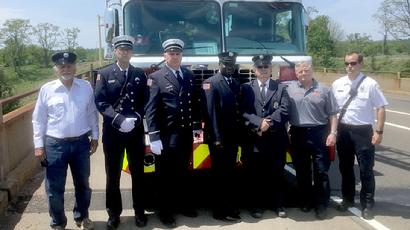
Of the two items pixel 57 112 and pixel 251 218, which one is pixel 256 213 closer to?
pixel 251 218

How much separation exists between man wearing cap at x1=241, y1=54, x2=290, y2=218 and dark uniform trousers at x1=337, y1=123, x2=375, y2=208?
71cm

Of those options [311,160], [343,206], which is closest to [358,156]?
[311,160]

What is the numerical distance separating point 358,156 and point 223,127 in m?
1.62

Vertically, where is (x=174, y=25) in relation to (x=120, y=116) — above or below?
above

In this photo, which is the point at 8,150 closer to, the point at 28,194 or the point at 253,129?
the point at 28,194

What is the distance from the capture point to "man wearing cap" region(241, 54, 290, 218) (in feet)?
16.8

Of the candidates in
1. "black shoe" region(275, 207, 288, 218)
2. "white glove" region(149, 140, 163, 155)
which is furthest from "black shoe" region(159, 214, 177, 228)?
"black shoe" region(275, 207, 288, 218)

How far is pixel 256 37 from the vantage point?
21.2 feet

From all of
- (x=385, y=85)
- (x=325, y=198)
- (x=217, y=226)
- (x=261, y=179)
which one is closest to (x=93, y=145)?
(x=217, y=226)

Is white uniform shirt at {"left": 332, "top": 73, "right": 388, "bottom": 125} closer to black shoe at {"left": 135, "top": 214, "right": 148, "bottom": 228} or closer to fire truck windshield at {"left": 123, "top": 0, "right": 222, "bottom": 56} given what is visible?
fire truck windshield at {"left": 123, "top": 0, "right": 222, "bottom": 56}

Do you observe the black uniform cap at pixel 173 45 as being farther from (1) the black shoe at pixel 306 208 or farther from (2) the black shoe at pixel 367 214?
(2) the black shoe at pixel 367 214

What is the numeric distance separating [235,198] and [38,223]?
7.62 ft

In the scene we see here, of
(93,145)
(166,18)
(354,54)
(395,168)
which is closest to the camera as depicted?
(93,145)

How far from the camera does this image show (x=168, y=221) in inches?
198
